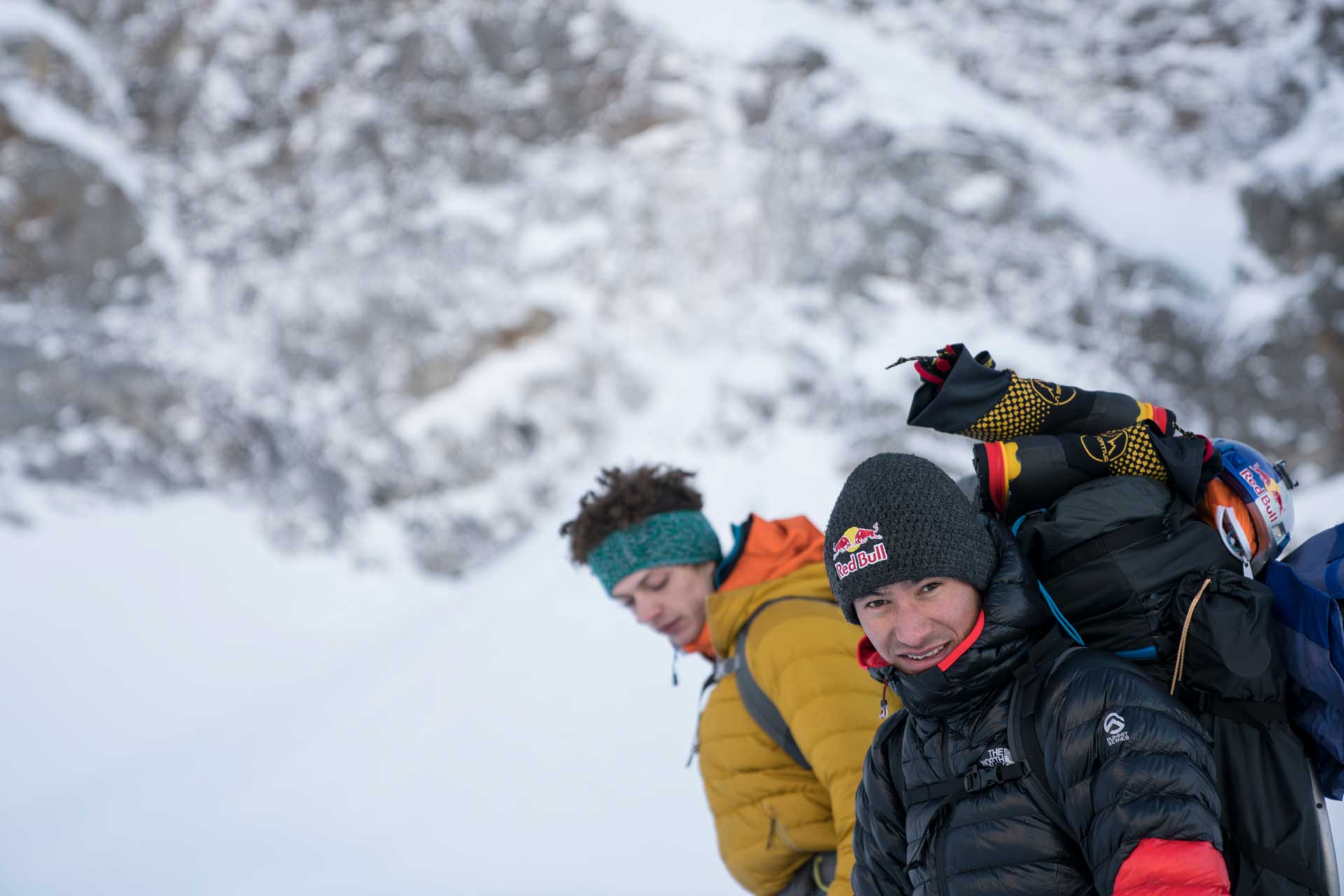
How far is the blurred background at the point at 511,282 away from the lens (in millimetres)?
9695

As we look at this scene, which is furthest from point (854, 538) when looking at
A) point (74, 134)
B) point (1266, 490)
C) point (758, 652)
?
point (74, 134)

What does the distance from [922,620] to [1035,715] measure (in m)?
0.22

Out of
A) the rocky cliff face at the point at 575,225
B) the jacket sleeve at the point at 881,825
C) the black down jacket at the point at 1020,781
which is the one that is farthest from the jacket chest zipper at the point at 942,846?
the rocky cliff face at the point at 575,225

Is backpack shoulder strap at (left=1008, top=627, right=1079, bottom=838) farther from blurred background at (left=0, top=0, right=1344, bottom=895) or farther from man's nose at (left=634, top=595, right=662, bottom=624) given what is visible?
blurred background at (left=0, top=0, right=1344, bottom=895)

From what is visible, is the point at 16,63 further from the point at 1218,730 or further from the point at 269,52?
the point at 1218,730

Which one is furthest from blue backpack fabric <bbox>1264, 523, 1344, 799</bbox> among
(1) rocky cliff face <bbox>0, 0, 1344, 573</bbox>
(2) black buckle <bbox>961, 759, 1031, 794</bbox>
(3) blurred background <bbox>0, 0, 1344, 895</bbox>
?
(1) rocky cliff face <bbox>0, 0, 1344, 573</bbox>

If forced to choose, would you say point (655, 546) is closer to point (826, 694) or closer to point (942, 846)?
Answer: point (826, 694)

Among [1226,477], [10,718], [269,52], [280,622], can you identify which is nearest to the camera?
[1226,477]

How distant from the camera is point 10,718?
28.1 ft

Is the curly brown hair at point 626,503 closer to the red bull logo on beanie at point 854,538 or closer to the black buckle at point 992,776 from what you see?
the red bull logo on beanie at point 854,538

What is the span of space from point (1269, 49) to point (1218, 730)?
533 inches

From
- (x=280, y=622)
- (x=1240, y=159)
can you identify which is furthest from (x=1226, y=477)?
(x=1240, y=159)

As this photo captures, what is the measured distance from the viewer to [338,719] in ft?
22.1

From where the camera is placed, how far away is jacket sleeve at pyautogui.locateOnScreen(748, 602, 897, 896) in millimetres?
1818
